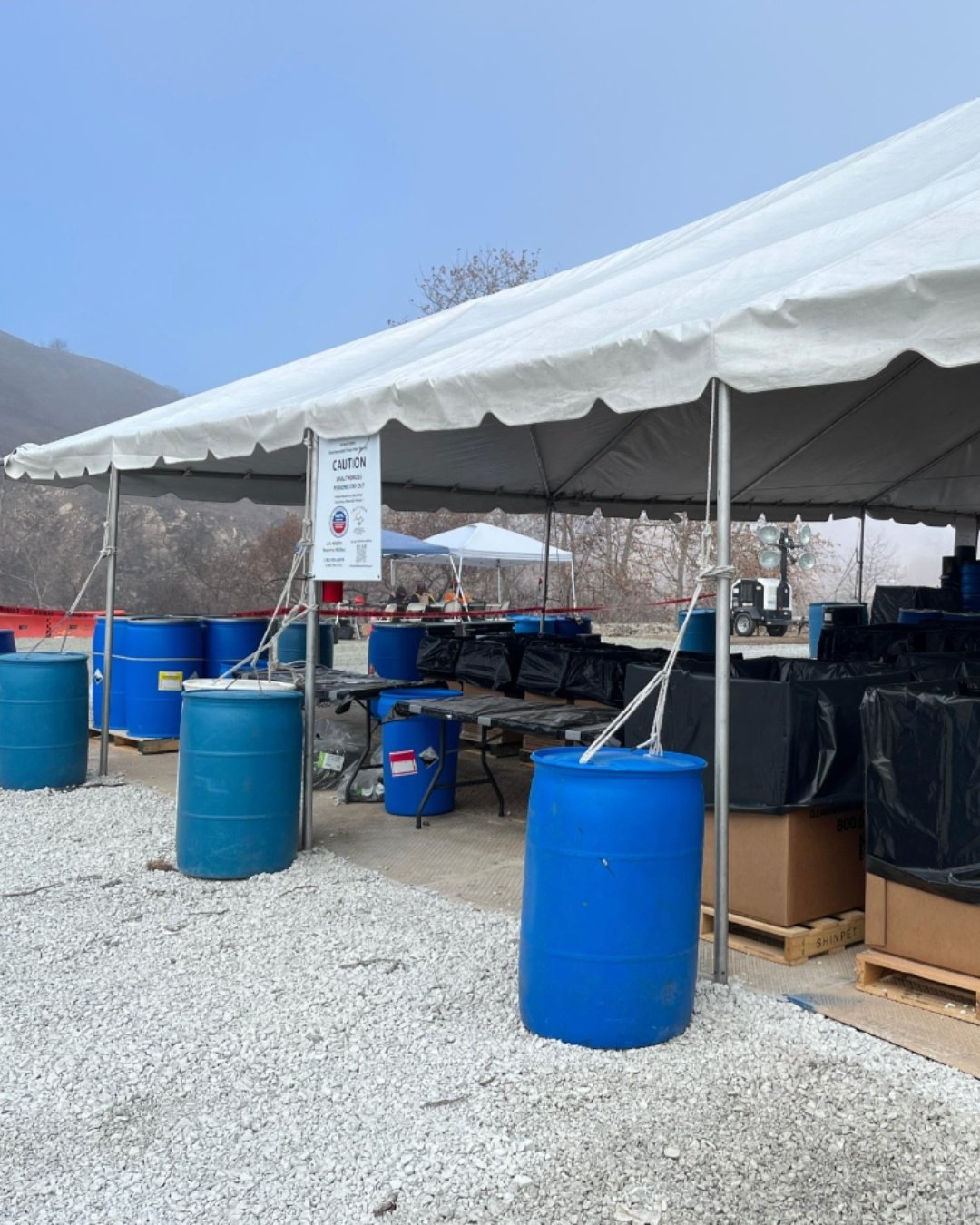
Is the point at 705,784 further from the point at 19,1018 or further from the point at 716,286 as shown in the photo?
the point at 19,1018

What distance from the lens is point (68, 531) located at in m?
41.7

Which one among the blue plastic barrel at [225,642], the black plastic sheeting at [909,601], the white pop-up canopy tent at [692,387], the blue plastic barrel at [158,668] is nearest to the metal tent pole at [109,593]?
the white pop-up canopy tent at [692,387]

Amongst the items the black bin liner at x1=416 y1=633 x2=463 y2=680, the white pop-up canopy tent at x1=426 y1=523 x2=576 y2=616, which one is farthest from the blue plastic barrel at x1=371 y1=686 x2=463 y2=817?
the white pop-up canopy tent at x1=426 y1=523 x2=576 y2=616

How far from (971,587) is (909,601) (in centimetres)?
66

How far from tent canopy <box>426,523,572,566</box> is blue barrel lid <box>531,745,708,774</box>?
74.3 feet

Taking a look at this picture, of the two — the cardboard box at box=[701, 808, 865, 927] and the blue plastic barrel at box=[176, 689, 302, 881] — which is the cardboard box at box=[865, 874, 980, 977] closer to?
the cardboard box at box=[701, 808, 865, 927]

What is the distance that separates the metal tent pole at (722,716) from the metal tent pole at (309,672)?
2.71 meters

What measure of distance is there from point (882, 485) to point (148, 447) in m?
7.95

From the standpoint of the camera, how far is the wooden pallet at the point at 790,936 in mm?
4676

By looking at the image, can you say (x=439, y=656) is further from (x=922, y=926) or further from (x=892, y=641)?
(x=922, y=926)

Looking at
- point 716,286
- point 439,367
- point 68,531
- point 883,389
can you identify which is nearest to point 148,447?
point 439,367

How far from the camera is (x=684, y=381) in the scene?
4.56m

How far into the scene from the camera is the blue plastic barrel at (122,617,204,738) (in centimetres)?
955

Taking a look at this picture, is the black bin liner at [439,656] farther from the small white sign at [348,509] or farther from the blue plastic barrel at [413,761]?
the small white sign at [348,509]
